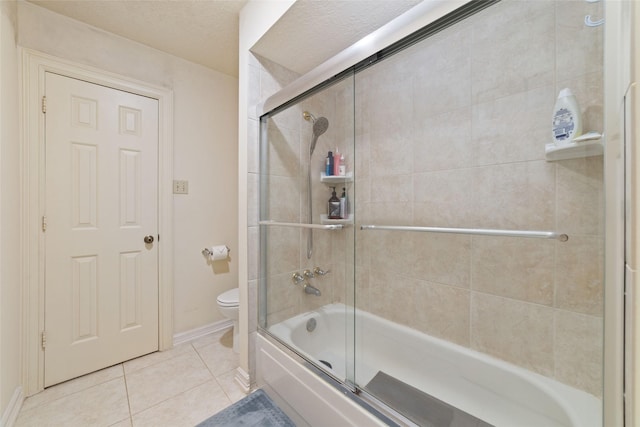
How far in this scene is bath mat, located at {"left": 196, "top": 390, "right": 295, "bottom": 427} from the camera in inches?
48.2

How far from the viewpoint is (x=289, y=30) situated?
1.36 meters

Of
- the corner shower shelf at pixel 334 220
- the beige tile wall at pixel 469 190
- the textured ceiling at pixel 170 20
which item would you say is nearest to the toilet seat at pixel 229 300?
the beige tile wall at pixel 469 190

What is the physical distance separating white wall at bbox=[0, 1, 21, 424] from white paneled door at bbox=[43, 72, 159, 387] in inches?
5.5

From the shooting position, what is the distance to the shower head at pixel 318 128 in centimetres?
146

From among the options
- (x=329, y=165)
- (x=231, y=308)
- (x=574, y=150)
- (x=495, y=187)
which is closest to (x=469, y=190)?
(x=495, y=187)

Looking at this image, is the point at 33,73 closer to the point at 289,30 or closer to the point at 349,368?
the point at 289,30

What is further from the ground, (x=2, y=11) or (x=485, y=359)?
(x=2, y=11)

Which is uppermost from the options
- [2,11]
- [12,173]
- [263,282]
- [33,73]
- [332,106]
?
[2,11]

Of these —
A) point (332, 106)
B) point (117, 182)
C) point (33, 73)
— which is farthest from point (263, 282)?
point (33, 73)

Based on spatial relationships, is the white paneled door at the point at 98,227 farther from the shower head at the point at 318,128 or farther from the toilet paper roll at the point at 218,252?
the shower head at the point at 318,128

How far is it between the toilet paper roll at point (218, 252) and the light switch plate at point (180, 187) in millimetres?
510

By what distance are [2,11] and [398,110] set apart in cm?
202

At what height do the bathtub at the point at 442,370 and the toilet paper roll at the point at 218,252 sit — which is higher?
the toilet paper roll at the point at 218,252

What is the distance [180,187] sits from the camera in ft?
6.55
